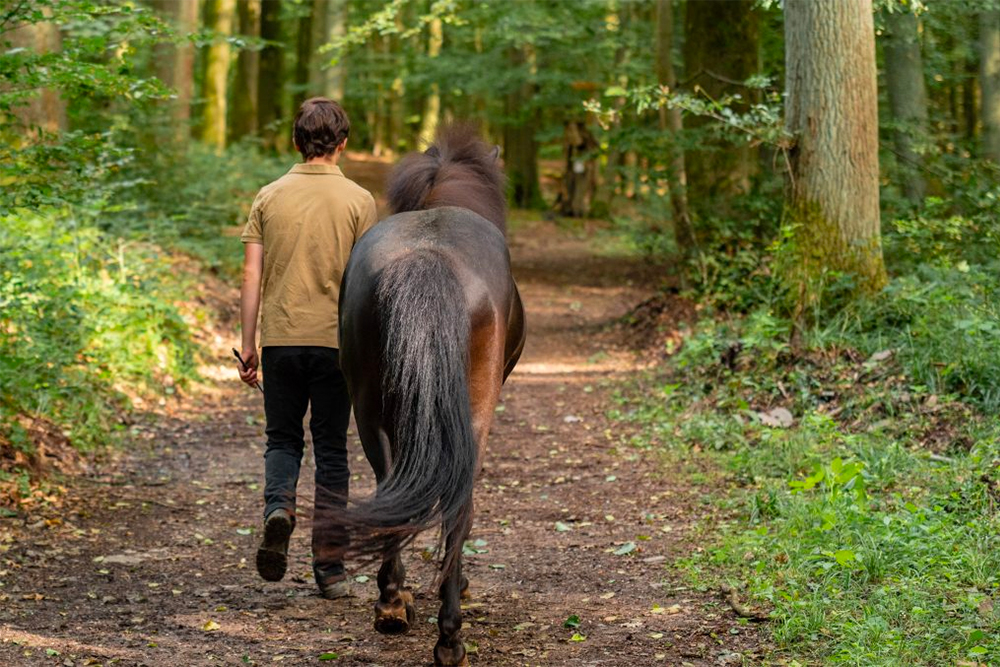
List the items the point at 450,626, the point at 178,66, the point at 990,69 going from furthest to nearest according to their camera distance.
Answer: the point at 178,66 < the point at 990,69 < the point at 450,626

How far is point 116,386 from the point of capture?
27.7ft

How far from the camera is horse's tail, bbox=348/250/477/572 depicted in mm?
3570

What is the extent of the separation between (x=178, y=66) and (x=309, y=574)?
11.8 meters

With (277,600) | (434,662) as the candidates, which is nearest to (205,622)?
(277,600)

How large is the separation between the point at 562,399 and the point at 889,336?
3.03 meters

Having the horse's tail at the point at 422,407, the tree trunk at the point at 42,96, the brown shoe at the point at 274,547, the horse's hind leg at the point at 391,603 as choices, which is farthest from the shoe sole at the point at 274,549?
the tree trunk at the point at 42,96

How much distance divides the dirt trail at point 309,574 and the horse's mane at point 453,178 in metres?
1.62

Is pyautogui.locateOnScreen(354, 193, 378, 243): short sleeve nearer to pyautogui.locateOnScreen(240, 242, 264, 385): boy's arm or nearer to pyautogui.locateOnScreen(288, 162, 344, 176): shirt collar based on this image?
pyautogui.locateOnScreen(288, 162, 344, 176): shirt collar

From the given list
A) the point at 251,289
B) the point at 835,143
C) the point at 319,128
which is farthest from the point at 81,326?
the point at 835,143

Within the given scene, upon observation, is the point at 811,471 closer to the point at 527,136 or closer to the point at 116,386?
the point at 116,386

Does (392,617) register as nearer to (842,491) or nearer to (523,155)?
(842,491)

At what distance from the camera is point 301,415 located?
495cm

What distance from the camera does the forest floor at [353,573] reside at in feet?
13.6

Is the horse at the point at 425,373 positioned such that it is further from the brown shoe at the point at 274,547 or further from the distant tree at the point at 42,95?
the distant tree at the point at 42,95
